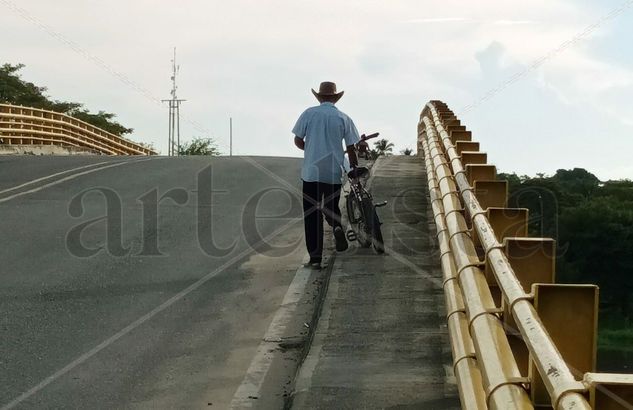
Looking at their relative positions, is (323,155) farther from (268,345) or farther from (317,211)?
(268,345)

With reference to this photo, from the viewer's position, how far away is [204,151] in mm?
101688

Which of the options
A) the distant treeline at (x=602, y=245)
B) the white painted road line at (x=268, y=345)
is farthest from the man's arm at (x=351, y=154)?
the distant treeline at (x=602, y=245)

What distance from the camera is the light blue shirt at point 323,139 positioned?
1045 cm

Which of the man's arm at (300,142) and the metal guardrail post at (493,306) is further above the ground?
the man's arm at (300,142)

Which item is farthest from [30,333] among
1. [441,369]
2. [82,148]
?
[82,148]

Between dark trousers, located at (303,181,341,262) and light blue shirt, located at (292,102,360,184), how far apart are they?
9cm

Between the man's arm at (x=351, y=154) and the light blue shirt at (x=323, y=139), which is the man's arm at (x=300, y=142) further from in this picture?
the man's arm at (x=351, y=154)

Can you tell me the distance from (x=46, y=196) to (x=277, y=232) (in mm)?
4478

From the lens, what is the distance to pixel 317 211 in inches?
409

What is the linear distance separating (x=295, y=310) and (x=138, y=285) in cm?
183

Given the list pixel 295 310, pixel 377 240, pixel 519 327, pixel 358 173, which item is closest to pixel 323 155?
pixel 358 173

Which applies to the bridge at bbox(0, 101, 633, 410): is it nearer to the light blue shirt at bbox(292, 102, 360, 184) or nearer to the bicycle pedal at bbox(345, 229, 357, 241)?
the bicycle pedal at bbox(345, 229, 357, 241)

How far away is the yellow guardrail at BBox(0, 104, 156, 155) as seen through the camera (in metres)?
37.8

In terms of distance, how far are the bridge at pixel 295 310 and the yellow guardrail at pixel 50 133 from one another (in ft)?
79.2
